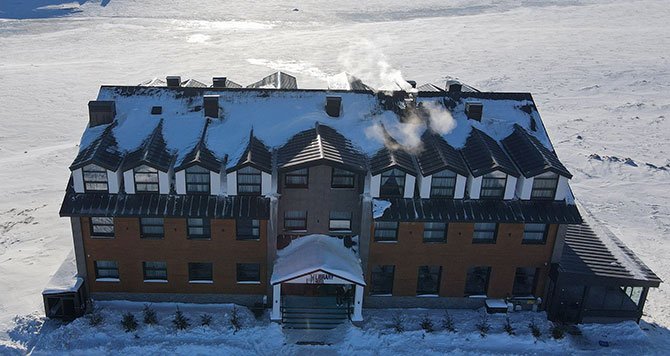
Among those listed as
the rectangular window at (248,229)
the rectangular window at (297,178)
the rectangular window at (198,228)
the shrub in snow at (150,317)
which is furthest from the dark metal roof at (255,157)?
the shrub in snow at (150,317)

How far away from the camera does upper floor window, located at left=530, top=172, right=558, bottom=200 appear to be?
3095 centimetres

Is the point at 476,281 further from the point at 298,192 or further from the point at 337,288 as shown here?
the point at 298,192

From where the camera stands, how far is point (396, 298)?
32.8 meters

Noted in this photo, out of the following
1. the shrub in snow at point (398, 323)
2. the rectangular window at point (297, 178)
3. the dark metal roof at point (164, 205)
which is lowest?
the shrub in snow at point (398, 323)

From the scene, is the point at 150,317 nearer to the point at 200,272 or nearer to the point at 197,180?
the point at 200,272

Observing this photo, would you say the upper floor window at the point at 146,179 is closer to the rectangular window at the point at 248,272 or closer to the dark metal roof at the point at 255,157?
the dark metal roof at the point at 255,157

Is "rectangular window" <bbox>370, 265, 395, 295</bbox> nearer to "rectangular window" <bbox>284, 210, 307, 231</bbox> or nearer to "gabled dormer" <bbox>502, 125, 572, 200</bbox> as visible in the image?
"rectangular window" <bbox>284, 210, 307, 231</bbox>

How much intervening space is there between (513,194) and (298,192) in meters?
11.8

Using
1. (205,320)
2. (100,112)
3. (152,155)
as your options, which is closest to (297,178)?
(152,155)

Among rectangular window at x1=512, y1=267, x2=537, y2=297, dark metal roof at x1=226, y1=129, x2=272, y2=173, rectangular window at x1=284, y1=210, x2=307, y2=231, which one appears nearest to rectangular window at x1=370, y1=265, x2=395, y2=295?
rectangular window at x1=284, y1=210, x2=307, y2=231

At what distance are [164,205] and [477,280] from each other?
18.1 meters

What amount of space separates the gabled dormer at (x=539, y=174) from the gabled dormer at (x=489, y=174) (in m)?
0.49

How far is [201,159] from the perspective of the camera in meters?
29.8

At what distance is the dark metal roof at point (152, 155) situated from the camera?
29.4m
